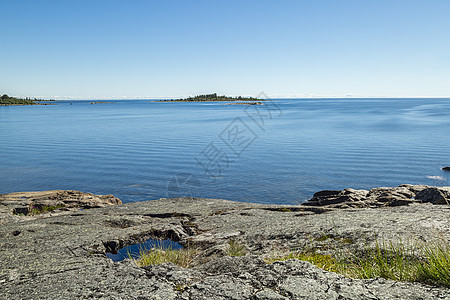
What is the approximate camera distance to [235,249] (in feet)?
22.0

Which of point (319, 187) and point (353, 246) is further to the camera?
point (319, 187)

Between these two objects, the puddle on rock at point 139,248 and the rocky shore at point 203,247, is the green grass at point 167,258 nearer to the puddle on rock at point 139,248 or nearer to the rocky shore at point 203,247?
the rocky shore at point 203,247

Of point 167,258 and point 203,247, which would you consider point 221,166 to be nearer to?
point 203,247

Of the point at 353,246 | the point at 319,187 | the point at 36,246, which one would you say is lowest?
the point at 319,187

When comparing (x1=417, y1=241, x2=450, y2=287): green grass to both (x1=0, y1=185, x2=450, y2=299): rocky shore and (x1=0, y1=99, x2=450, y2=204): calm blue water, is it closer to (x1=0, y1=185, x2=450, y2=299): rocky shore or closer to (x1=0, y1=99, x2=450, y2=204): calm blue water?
(x1=0, y1=185, x2=450, y2=299): rocky shore

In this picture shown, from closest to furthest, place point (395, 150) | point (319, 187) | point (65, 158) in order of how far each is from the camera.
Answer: point (319, 187) → point (65, 158) → point (395, 150)

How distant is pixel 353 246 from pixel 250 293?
2797 mm

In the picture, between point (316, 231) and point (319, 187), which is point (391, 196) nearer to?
point (319, 187)

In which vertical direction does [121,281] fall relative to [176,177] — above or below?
above

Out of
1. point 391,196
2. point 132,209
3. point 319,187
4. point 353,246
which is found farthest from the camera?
point 319,187

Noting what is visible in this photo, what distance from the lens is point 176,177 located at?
72.2 ft

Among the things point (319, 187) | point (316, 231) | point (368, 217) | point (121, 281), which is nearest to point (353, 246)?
point (316, 231)

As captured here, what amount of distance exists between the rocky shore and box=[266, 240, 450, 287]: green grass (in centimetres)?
22

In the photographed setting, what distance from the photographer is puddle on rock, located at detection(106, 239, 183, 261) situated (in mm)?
7188
